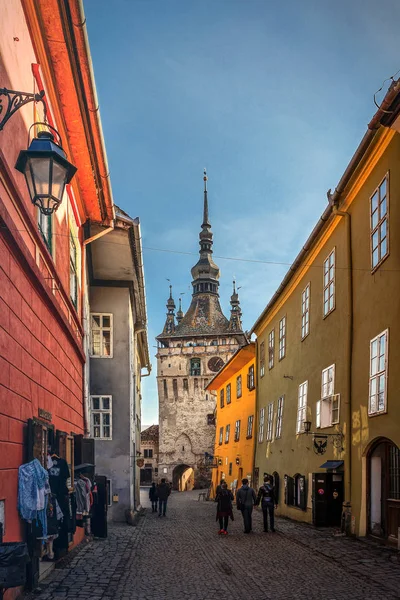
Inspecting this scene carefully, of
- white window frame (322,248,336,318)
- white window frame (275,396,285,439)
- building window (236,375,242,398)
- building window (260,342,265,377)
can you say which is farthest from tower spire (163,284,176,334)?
white window frame (322,248,336,318)

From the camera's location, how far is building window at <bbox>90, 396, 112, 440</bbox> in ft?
73.7

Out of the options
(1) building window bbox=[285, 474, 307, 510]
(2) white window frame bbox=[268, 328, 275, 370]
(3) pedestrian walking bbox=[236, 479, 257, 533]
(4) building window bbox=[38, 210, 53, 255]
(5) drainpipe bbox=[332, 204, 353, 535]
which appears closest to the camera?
(4) building window bbox=[38, 210, 53, 255]

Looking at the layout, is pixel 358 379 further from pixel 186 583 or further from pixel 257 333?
pixel 257 333

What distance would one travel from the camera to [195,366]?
83.4m

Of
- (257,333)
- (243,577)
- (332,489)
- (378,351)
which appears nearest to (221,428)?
(257,333)

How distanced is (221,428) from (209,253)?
50877 millimetres

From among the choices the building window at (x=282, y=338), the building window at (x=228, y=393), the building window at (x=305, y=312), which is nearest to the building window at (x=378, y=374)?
the building window at (x=305, y=312)

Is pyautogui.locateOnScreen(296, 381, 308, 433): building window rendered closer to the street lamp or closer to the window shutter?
the window shutter

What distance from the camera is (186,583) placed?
9797mm

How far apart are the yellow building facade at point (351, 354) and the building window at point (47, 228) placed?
18.8 feet

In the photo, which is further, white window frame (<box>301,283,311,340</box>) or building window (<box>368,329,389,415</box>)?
white window frame (<box>301,283,311,340</box>)

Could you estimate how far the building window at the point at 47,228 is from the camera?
1021 centimetres

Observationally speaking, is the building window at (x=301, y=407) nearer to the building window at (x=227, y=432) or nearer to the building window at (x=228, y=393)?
the building window at (x=227, y=432)

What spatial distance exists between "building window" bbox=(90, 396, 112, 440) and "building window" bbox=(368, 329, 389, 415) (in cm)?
1047
